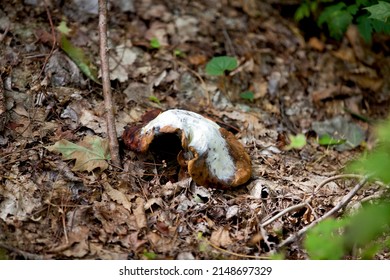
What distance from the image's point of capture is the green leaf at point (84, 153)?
3.35 metres

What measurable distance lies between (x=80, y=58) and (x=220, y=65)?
1.46 metres

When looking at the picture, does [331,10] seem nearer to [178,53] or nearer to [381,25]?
[381,25]

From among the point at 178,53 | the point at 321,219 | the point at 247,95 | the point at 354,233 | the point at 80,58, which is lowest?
the point at 247,95

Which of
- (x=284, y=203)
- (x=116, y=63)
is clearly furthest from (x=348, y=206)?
(x=116, y=63)

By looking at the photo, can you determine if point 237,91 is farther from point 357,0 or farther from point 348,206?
point 348,206

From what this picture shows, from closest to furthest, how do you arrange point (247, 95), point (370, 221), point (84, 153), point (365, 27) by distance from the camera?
point (370, 221)
point (84, 153)
point (365, 27)
point (247, 95)

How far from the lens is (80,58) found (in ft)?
14.2

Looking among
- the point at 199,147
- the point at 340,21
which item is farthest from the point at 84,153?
the point at 340,21

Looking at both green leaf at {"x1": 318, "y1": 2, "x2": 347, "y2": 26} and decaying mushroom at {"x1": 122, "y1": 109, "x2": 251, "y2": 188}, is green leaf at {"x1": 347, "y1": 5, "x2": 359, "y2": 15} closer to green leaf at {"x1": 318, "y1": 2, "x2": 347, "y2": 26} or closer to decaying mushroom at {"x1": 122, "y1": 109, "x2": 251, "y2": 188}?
green leaf at {"x1": 318, "y1": 2, "x2": 347, "y2": 26}

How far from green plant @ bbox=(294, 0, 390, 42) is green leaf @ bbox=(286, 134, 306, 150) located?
1.31 m

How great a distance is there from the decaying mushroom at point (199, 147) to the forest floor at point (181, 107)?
6.5 inches

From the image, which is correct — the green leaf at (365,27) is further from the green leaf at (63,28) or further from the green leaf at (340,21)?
the green leaf at (63,28)

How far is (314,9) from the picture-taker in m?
5.54

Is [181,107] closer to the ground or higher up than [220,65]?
closer to the ground
